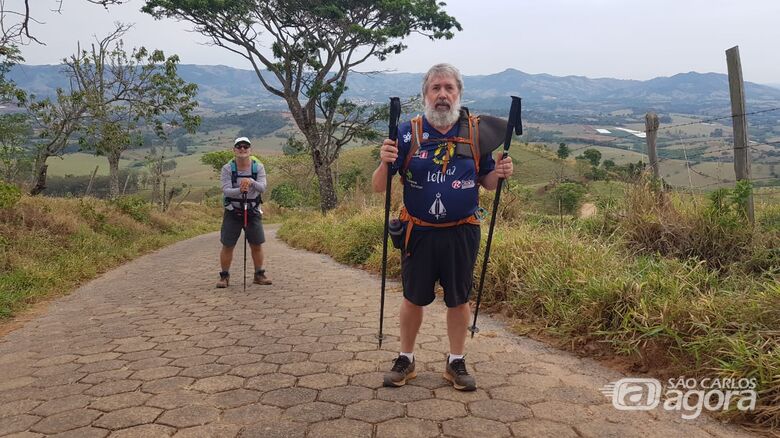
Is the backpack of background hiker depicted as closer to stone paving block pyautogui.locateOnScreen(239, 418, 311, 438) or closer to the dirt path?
the dirt path

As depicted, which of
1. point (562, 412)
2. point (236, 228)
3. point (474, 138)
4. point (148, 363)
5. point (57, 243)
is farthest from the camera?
point (57, 243)

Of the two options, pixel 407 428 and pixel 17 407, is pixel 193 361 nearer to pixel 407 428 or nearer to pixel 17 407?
pixel 17 407

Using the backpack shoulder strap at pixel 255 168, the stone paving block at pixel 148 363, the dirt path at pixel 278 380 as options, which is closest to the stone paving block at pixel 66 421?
the dirt path at pixel 278 380

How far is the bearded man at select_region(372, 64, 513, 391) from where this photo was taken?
2939 mm

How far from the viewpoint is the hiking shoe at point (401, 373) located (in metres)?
3.10

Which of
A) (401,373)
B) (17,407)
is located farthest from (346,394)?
(17,407)

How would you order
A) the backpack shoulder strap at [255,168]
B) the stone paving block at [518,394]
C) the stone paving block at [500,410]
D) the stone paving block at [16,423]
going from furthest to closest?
the backpack shoulder strap at [255,168]
the stone paving block at [518,394]
the stone paving block at [500,410]
the stone paving block at [16,423]

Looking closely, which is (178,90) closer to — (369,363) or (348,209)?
(348,209)

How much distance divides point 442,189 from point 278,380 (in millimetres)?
1664

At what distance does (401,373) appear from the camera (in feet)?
10.3

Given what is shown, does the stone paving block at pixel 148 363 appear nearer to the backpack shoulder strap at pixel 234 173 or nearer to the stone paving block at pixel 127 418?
the stone paving block at pixel 127 418

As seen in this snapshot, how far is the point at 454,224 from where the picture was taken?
2.97 metres

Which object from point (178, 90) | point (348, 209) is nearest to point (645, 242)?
point (348, 209)

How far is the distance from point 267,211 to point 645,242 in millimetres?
29280
